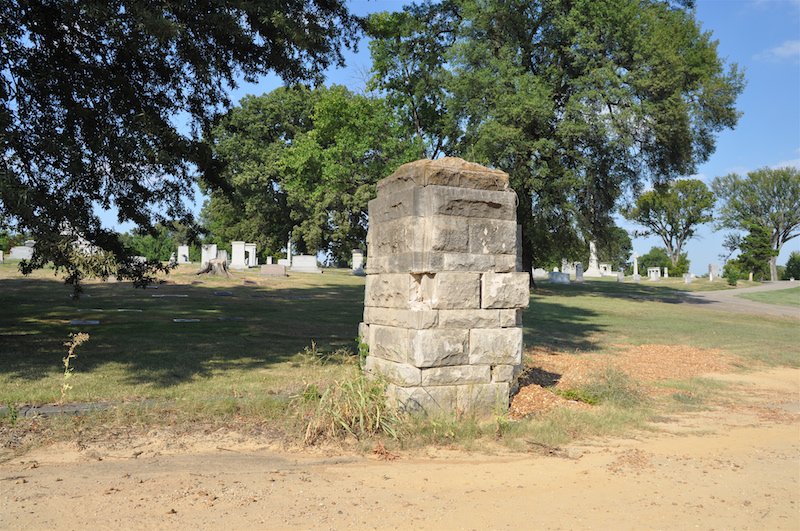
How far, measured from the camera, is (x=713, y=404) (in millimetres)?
7520

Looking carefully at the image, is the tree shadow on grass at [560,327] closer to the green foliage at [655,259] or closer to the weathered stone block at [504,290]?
the weathered stone block at [504,290]

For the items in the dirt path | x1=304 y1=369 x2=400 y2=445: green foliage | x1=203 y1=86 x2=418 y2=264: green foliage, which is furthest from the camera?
x1=203 y1=86 x2=418 y2=264: green foliage

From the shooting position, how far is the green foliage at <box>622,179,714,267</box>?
60.5m

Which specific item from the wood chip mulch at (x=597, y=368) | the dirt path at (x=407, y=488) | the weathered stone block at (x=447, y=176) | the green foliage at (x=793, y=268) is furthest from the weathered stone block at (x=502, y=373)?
the green foliage at (x=793, y=268)

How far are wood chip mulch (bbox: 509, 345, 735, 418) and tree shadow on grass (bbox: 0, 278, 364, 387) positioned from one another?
13.0 feet

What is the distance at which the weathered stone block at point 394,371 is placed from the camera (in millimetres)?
5879

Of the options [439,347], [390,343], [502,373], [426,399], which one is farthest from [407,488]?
[502,373]

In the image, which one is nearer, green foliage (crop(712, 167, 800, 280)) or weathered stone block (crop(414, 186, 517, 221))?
weathered stone block (crop(414, 186, 517, 221))

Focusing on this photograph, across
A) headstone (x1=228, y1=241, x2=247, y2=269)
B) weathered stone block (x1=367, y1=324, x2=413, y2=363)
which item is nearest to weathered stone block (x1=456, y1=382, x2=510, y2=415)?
weathered stone block (x1=367, y1=324, x2=413, y2=363)

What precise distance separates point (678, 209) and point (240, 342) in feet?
197

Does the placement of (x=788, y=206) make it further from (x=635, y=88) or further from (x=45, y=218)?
(x=45, y=218)

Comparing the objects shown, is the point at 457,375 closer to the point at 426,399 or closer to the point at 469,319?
the point at 426,399

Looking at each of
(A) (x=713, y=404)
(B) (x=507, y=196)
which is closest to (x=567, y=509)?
(B) (x=507, y=196)

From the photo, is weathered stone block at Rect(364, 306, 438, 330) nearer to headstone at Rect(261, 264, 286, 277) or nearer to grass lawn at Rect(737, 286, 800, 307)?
headstone at Rect(261, 264, 286, 277)
